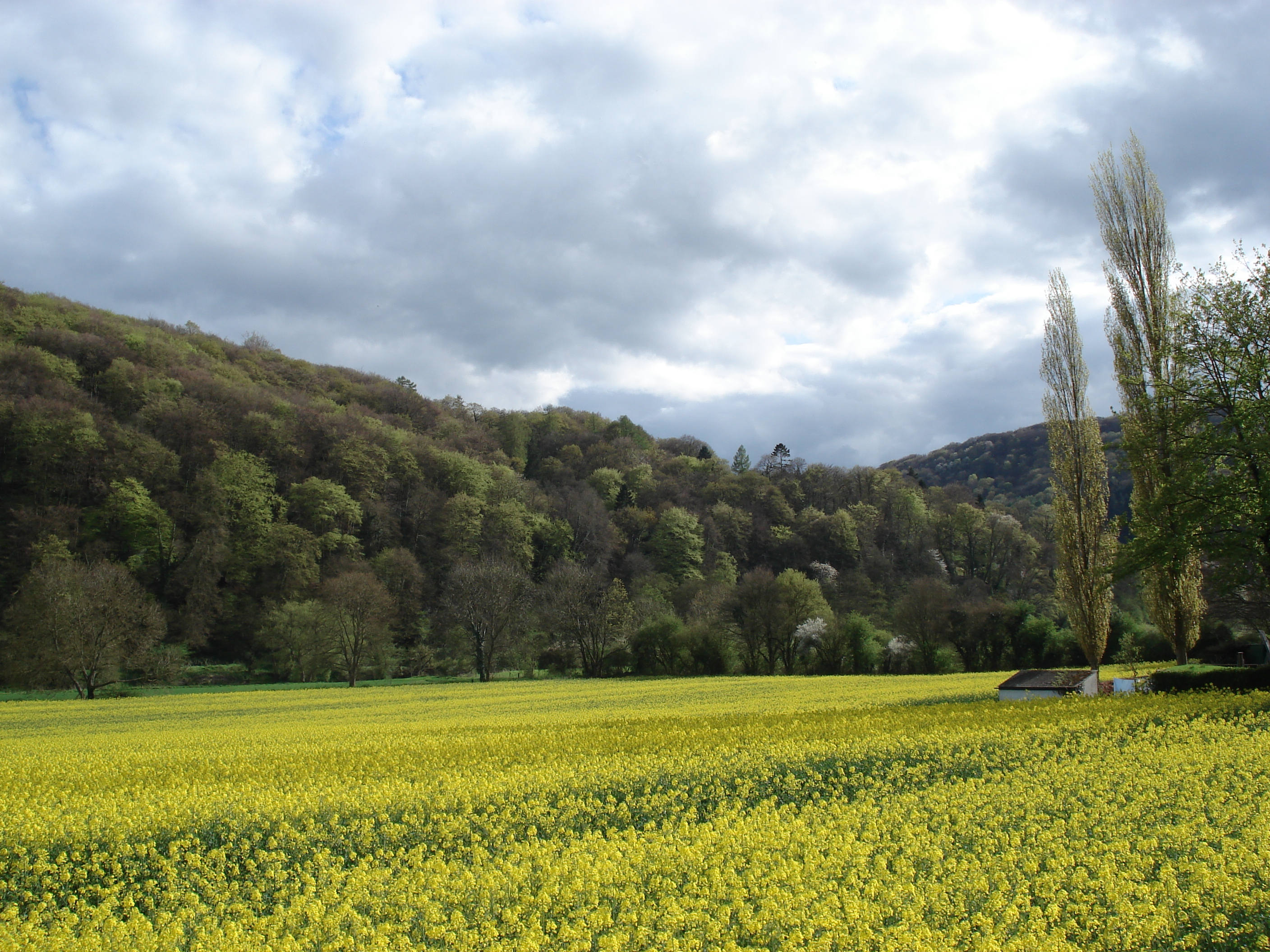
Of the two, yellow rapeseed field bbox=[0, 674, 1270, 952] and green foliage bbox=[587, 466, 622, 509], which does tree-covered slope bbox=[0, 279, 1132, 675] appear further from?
yellow rapeseed field bbox=[0, 674, 1270, 952]

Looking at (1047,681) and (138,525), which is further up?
(138,525)

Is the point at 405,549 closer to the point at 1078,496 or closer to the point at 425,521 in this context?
the point at 425,521

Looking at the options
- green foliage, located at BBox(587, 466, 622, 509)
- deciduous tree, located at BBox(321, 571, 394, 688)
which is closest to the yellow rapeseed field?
deciduous tree, located at BBox(321, 571, 394, 688)

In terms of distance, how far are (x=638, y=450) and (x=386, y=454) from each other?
35875 mm

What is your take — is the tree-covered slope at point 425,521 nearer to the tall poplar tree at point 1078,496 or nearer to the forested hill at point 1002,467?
the tall poplar tree at point 1078,496

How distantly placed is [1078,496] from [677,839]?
2649 centimetres

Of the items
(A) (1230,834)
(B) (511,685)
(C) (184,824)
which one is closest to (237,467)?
(B) (511,685)

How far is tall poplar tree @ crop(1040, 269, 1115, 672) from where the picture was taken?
91.0ft

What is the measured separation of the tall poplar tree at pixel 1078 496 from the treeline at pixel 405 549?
60.8 feet

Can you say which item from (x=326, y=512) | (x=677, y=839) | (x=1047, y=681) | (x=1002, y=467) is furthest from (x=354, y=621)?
(x=1002, y=467)

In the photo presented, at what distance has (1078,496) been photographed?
28.3 m

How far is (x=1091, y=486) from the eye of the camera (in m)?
28.3

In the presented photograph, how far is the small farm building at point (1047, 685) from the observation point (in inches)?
907

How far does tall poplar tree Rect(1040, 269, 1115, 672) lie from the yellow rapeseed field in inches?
453
